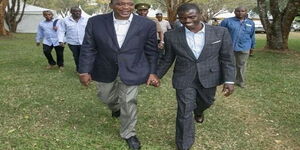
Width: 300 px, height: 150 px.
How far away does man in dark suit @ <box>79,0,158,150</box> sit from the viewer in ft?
15.5

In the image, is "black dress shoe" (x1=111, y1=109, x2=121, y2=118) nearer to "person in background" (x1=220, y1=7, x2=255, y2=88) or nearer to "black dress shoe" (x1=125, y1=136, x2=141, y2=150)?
"black dress shoe" (x1=125, y1=136, x2=141, y2=150)

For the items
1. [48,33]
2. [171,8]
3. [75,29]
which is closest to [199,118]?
[75,29]

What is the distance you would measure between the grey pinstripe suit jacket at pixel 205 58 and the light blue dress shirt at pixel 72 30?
4777 mm

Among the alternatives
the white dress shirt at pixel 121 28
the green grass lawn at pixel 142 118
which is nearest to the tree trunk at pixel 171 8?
the green grass lawn at pixel 142 118

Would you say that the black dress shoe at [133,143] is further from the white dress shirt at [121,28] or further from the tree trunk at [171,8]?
the tree trunk at [171,8]

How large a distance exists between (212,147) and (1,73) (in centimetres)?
702

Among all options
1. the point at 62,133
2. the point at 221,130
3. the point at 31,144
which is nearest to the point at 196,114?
the point at 221,130

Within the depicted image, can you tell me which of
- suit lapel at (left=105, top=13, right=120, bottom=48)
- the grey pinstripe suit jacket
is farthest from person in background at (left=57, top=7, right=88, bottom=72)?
the grey pinstripe suit jacket

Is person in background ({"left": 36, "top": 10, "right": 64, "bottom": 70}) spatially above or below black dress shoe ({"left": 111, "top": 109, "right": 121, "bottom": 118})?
below

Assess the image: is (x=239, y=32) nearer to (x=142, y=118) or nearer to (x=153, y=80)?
(x=142, y=118)

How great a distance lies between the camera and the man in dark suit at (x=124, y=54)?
4.73 meters

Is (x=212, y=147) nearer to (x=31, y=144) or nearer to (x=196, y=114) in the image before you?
(x=196, y=114)

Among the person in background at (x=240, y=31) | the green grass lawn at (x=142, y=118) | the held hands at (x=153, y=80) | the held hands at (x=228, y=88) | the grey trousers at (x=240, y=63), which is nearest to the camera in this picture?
the held hands at (x=228, y=88)

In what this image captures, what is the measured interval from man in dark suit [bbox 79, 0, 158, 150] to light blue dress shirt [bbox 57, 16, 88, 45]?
435 centimetres
